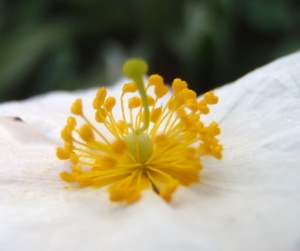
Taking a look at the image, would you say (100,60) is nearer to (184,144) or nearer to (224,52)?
(224,52)

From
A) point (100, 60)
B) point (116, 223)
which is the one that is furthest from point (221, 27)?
point (116, 223)

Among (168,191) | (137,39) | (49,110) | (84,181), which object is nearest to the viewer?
(168,191)

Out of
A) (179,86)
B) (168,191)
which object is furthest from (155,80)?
(168,191)

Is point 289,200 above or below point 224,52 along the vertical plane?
above

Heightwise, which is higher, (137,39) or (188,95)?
(188,95)

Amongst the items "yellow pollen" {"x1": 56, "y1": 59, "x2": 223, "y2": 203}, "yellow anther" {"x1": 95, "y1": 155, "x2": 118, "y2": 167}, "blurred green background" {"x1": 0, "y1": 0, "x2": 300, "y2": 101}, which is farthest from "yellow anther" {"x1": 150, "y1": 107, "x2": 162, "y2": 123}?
"blurred green background" {"x1": 0, "y1": 0, "x2": 300, "y2": 101}

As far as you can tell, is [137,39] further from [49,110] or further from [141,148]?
[141,148]

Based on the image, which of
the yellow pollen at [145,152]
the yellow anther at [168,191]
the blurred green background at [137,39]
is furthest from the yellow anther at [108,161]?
the blurred green background at [137,39]
